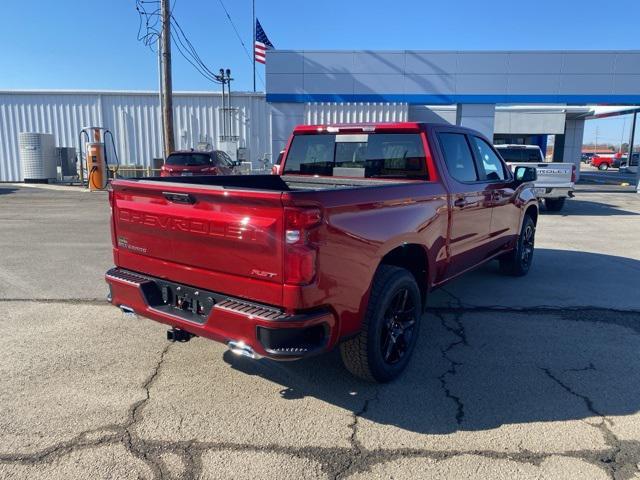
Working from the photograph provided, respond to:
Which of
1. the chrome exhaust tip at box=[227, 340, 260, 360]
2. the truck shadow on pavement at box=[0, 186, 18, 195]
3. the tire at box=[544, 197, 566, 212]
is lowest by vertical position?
the truck shadow on pavement at box=[0, 186, 18, 195]

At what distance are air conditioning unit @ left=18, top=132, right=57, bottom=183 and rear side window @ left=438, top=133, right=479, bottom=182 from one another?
72.6 ft

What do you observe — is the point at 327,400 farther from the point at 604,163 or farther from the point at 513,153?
the point at 604,163

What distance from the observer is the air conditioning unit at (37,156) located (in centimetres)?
2206

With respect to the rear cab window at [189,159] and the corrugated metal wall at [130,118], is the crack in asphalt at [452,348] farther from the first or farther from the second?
the corrugated metal wall at [130,118]

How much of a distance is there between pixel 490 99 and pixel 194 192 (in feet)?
62.2

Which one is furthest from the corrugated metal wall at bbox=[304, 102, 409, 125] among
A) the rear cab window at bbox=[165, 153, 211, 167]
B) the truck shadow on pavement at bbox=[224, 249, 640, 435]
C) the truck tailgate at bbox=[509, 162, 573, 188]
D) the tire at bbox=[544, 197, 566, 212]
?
the truck shadow on pavement at bbox=[224, 249, 640, 435]

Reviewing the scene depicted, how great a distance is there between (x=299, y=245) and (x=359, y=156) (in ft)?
7.82

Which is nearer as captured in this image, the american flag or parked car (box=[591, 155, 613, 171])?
the american flag

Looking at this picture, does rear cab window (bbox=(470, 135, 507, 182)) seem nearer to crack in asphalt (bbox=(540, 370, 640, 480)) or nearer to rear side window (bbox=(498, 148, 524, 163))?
crack in asphalt (bbox=(540, 370, 640, 480))

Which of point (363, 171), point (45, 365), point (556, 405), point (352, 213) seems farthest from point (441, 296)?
point (45, 365)

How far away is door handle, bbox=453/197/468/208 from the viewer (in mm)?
4570

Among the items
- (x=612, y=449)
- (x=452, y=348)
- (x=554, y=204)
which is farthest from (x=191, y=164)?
(x=612, y=449)

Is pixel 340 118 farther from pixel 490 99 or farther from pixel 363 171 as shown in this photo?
pixel 363 171

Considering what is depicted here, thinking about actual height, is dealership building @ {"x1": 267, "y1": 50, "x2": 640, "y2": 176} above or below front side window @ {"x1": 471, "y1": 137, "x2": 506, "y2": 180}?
above
